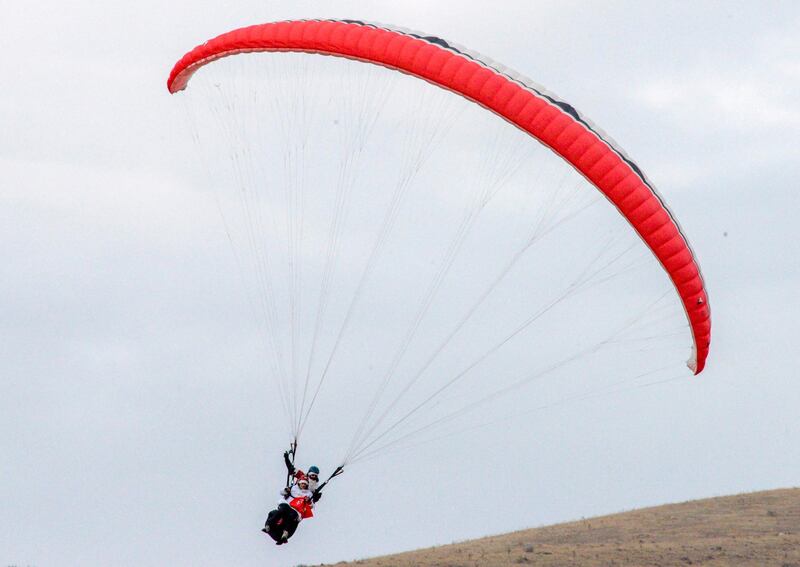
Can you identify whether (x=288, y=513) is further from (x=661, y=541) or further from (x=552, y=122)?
(x=661, y=541)

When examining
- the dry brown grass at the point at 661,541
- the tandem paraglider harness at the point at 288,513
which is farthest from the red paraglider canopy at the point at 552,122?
the dry brown grass at the point at 661,541

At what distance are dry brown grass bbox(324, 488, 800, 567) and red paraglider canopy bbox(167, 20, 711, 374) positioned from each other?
15930 mm

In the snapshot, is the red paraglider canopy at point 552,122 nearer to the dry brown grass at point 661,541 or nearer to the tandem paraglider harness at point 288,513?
the tandem paraglider harness at point 288,513

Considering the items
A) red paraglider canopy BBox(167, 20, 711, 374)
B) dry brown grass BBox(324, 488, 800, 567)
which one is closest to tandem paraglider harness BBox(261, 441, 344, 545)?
red paraglider canopy BBox(167, 20, 711, 374)

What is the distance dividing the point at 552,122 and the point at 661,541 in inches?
892

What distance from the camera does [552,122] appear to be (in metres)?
21.3

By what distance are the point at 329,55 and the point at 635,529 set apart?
25781 mm

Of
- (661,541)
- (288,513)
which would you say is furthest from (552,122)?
(661,541)

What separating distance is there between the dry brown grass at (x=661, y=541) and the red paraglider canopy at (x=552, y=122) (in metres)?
15.9

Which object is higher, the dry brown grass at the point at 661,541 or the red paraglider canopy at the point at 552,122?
the red paraglider canopy at the point at 552,122

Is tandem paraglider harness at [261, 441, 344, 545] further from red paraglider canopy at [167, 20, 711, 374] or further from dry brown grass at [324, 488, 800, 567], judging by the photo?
dry brown grass at [324, 488, 800, 567]

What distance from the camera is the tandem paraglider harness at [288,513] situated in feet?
72.4

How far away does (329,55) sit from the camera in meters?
23.1

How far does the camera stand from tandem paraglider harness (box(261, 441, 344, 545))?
22.1 meters
